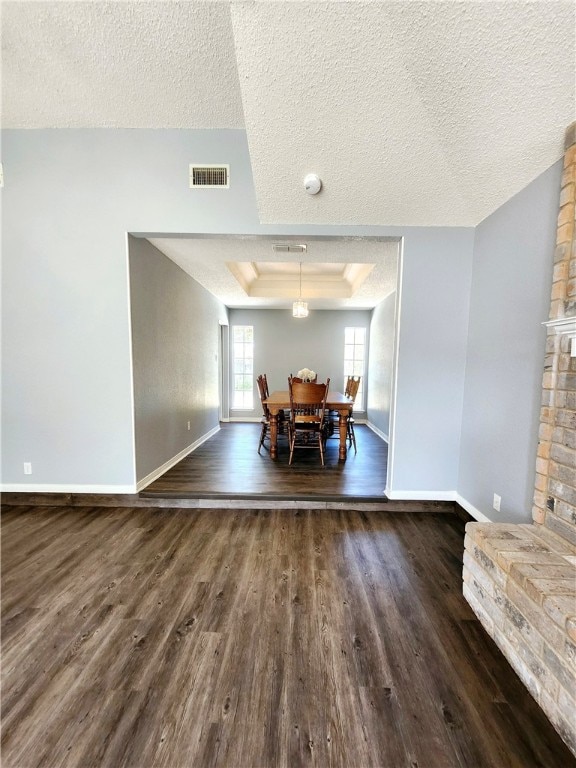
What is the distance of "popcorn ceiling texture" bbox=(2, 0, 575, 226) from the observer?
1365 mm

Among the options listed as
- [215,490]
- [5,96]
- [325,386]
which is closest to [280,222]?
[325,386]

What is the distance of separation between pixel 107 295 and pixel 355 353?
4.90 m

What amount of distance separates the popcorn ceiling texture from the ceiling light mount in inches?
1.9

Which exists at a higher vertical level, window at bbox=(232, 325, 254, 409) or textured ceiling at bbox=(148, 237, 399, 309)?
textured ceiling at bbox=(148, 237, 399, 309)

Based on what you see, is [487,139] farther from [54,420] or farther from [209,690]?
[54,420]

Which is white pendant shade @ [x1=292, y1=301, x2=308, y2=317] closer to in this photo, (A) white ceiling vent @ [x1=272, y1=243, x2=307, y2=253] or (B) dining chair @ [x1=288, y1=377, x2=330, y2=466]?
(A) white ceiling vent @ [x1=272, y1=243, x2=307, y2=253]

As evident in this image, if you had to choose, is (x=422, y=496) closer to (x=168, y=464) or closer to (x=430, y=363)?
(x=430, y=363)

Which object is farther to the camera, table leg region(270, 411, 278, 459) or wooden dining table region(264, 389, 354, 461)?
table leg region(270, 411, 278, 459)

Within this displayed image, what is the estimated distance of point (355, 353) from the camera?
20.5ft

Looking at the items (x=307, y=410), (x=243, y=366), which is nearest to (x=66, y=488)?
(x=307, y=410)

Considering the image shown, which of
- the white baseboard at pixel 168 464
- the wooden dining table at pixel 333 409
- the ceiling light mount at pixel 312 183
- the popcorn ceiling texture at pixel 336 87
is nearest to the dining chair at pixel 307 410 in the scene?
the wooden dining table at pixel 333 409

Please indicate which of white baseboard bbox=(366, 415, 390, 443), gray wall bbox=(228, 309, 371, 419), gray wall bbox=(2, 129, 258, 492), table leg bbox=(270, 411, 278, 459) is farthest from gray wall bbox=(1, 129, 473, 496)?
gray wall bbox=(228, 309, 371, 419)

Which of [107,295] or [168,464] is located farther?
[168,464]

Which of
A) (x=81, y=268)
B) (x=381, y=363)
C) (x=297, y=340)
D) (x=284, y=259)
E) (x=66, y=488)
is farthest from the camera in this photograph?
(x=297, y=340)
